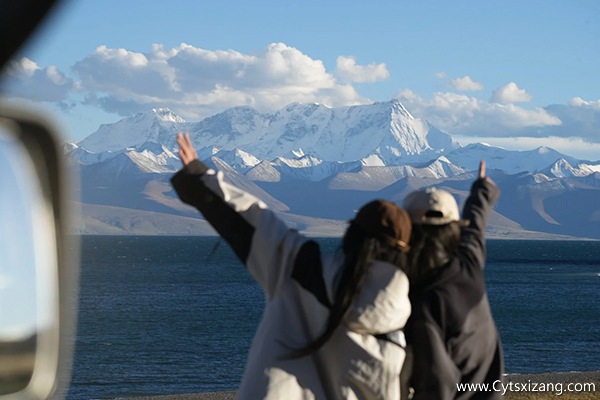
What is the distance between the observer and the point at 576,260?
141 meters

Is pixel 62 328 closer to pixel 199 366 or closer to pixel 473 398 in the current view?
pixel 473 398

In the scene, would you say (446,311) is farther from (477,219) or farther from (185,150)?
(185,150)

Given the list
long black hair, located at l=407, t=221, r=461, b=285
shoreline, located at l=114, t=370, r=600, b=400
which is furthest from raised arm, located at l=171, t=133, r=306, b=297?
shoreline, located at l=114, t=370, r=600, b=400

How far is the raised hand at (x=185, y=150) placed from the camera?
3549 millimetres

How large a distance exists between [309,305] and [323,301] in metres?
0.05

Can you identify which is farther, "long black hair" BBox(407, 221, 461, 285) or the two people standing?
"long black hair" BBox(407, 221, 461, 285)

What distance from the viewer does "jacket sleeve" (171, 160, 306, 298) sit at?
11.0ft

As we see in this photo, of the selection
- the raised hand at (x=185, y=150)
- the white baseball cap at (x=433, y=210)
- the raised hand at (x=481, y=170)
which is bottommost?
the white baseball cap at (x=433, y=210)

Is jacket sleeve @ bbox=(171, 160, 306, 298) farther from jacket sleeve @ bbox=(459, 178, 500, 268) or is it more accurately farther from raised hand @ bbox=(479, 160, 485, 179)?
raised hand @ bbox=(479, 160, 485, 179)

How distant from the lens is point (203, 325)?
57.0m

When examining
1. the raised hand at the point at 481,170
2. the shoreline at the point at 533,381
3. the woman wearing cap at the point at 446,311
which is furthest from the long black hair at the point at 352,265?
the shoreline at the point at 533,381

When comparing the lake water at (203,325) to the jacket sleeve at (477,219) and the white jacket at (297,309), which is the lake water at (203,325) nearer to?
the jacket sleeve at (477,219)

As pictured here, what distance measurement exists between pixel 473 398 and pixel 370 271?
70 centimetres

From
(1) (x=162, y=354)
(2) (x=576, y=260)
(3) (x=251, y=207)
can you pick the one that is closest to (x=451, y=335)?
(3) (x=251, y=207)
